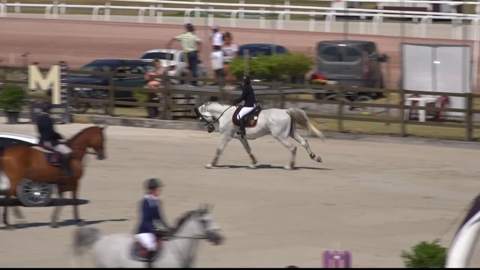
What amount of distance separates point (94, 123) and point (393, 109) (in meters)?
8.37

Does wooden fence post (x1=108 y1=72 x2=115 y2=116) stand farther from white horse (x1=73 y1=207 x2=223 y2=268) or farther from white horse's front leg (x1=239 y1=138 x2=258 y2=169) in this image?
white horse (x1=73 y1=207 x2=223 y2=268)

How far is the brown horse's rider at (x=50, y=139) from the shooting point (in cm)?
1664

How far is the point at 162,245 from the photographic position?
11625 mm

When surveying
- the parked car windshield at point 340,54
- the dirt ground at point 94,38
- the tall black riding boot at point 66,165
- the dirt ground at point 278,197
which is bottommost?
the dirt ground at point 278,197

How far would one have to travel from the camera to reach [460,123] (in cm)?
2825

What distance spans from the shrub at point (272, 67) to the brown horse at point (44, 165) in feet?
52.5

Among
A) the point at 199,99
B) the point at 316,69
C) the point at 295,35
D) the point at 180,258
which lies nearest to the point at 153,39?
the point at 295,35

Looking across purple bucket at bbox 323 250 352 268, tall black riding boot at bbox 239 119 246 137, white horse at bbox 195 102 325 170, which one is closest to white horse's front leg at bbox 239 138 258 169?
white horse at bbox 195 102 325 170

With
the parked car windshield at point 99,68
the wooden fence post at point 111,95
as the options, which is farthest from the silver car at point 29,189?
the parked car windshield at point 99,68

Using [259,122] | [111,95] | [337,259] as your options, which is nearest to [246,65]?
[111,95]

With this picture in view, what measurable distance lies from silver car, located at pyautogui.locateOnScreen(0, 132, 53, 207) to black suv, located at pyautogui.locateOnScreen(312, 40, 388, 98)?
1694 centimetres

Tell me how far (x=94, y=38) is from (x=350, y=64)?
15690mm

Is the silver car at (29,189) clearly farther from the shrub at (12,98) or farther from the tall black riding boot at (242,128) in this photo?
the shrub at (12,98)

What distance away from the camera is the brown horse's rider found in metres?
16.6
